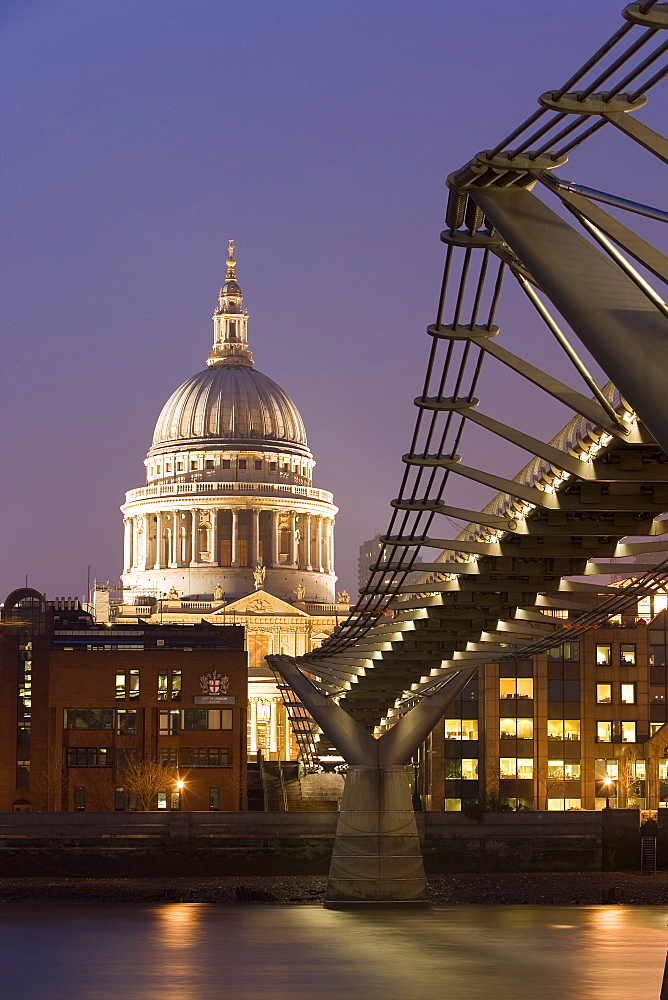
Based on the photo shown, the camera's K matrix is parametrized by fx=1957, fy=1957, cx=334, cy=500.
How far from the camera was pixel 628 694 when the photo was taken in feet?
342

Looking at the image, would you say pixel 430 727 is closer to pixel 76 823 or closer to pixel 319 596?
pixel 76 823

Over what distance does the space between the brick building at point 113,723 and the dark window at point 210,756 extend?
0.18 ft

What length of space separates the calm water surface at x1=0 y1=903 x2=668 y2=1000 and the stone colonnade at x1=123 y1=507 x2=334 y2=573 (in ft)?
387

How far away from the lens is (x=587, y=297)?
19.6 m

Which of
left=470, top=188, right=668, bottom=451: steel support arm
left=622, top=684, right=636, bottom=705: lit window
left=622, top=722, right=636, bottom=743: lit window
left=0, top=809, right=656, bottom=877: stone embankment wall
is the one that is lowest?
left=0, top=809, right=656, bottom=877: stone embankment wall

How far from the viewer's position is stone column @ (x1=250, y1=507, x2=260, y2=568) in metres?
182

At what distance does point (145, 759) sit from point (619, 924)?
164 feet

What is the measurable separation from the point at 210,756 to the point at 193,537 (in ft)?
257

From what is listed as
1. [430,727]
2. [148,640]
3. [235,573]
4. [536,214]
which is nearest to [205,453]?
[235,573]

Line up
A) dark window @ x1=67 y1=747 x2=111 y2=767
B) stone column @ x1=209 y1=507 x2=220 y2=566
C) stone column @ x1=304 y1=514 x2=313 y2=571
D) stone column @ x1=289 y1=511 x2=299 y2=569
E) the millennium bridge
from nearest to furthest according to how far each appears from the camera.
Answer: the millennium bridge < dark window @ x1=67 y1=747 x2=111 y2=767 < stone column @ x1=209 y1=507 x2=220 y2=566 < stone column @ x1=289 y1=511 x2=299 y2=569 < stone column @ x1=304 y1=514 x2=313 y2=571

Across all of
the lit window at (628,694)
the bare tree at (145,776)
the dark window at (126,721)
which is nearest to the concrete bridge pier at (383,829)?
the bare tree at (145,776)

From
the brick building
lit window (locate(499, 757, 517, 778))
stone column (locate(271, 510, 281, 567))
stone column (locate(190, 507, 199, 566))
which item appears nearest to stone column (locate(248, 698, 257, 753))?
stone column (locate(190, 507, 199, 566))

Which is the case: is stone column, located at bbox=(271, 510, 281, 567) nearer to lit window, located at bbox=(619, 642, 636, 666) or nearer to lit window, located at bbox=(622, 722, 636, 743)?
lit window, located at bbox=(619, 642, 636, 666)

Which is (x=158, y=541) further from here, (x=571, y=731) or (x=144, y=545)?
(x=571, y=731)
